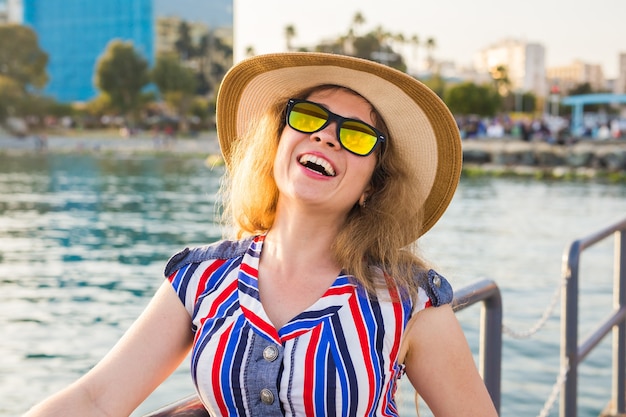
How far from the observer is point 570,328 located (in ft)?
10.3

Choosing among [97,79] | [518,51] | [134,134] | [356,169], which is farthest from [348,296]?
[518,51]

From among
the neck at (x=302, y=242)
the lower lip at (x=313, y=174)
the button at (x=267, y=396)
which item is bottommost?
the button at (x=267, y=396)

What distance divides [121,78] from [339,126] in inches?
2686

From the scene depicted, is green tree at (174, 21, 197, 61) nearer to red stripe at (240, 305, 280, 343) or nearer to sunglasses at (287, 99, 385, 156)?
sunglasses at (287, 99, 385, 156)

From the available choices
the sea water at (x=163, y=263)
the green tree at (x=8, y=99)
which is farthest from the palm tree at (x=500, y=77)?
the sea water at (x=163, y=263)

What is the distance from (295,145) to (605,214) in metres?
20.4

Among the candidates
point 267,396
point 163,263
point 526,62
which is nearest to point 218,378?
point 267,396

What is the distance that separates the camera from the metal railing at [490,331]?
7.11ft

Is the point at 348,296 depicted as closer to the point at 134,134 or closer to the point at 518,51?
the point at 134,134

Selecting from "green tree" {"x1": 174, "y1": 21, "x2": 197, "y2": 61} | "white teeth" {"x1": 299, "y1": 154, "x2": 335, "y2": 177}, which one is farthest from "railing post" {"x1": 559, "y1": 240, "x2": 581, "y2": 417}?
"green tree" {"x1": 174, "y1": 21, "x2": 197, "y2": 61}

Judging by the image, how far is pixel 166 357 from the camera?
1747mm

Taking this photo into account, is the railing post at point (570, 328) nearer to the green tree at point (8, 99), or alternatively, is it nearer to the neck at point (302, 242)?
the neck at point (302, 242)

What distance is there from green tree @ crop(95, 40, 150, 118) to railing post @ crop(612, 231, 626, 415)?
216 ft

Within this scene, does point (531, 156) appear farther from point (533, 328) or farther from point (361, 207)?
point (361, 207)
